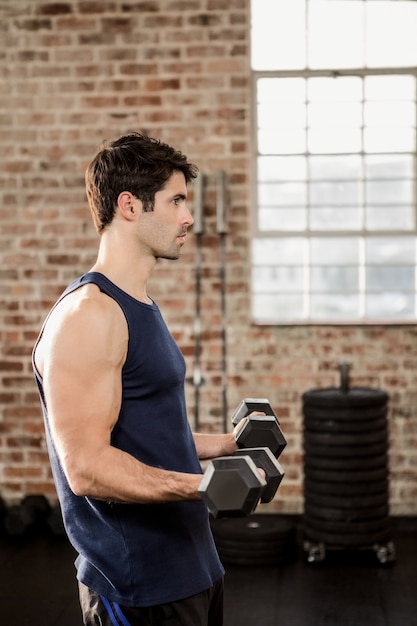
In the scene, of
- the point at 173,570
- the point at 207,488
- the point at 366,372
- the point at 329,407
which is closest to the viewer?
the point at 207,488

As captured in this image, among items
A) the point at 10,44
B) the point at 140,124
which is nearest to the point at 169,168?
the point at 140,124

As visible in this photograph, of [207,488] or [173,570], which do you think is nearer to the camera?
[207,488]

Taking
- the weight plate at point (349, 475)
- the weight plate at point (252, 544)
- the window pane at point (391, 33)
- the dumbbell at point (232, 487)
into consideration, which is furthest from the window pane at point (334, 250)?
the dumbbell at point (232, 487)

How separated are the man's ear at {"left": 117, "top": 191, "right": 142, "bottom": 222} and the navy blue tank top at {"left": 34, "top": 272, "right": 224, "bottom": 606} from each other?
14 centimetres

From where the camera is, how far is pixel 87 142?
4.83 m

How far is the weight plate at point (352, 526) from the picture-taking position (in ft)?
13.5

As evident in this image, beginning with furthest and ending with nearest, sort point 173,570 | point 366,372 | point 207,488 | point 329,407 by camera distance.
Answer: point 366,372 < point 329,407 < point 173,570 < point 207,488

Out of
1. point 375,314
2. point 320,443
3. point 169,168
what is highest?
point 169,168

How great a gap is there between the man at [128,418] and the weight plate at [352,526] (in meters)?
2.35

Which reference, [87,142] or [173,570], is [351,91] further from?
[173,570]

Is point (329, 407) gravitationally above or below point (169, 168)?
below

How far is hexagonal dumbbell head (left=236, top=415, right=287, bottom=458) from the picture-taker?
1936mm

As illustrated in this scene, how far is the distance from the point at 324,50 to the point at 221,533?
2657mm

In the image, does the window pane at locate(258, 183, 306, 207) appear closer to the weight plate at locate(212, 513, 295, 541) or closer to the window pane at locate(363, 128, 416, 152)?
the window pane at locate(363, 128, 416, 152)
